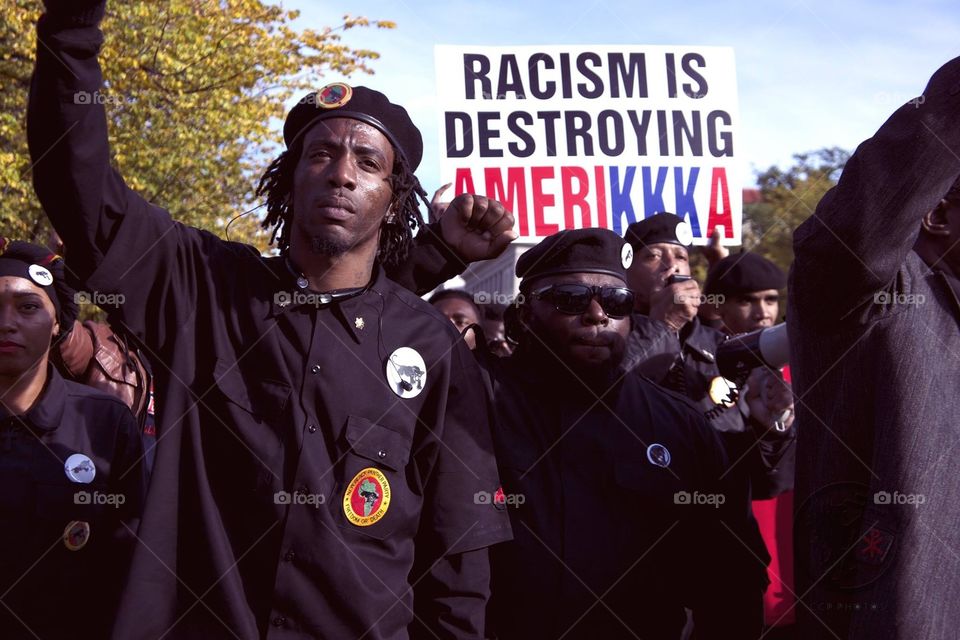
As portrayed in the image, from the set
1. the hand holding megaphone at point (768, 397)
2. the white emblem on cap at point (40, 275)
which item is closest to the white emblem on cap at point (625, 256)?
the hand holding megaphone at point (768, 397)

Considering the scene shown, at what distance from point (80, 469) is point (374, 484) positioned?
1.47 m

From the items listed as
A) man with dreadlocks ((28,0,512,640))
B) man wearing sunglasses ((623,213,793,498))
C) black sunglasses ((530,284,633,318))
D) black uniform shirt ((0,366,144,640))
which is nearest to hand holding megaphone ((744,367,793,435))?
man wearing sunglasses ((623,213,793,498))

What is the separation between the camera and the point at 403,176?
3076 millimetres

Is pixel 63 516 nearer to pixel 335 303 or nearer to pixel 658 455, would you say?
pixel 335 303

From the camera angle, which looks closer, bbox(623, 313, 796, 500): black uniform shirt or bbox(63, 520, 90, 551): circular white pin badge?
bbox(63, 520, 90, 551): circular white pin badge

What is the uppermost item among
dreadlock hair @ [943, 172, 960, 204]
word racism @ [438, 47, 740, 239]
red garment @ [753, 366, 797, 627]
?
word racism @ [438, 47, 740, 239]

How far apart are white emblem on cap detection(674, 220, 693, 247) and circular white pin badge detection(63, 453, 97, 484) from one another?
3324mm

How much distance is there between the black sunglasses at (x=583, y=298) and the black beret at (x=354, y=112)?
89 centimetres

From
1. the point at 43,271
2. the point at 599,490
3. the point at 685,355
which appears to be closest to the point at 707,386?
the point at 685,355

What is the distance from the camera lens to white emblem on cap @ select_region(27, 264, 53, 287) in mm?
4023

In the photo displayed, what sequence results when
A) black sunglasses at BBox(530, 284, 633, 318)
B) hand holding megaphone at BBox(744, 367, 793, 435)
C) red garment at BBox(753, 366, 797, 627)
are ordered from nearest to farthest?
hand holding megaphone at BBox(744, 367, 793, 435), black sunglasses at BBox(530, 284, 633, 318), red garment at BBox(753, 366, 797, 627)

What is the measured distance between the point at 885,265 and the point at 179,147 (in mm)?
10566

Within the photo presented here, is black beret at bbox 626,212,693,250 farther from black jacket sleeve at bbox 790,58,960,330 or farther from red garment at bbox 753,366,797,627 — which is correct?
black jacket sleeve at bbox 790,58,960,330

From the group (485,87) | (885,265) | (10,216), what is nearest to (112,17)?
(10,216)
